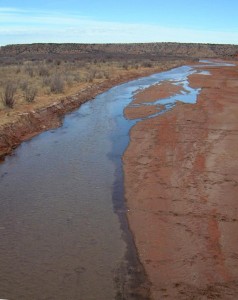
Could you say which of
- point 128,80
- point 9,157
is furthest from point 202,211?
point 128,80

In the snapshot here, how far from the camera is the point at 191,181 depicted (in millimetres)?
9500

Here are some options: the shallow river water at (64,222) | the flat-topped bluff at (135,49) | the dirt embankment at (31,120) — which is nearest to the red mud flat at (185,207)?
the shallow river water at (64,222)

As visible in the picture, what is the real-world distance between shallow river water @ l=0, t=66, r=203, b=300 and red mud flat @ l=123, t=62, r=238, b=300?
0.41 m

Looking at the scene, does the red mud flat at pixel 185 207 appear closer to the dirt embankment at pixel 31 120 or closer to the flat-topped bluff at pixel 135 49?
the dirt embankment at pixel 31 120

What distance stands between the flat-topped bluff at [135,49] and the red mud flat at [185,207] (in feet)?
314

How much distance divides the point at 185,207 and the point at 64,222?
2.40 metres

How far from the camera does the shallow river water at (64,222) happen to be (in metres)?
5.88

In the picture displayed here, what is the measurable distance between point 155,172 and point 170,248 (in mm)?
3708

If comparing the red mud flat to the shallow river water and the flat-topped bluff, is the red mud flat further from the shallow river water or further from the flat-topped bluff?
the flat-topped bluff

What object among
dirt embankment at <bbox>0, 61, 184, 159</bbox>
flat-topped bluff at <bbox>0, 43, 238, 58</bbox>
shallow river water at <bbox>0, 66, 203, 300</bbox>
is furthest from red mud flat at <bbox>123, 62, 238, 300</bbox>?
flat-topped bluff at <bbox>0, 43, 238, 58</bbox>

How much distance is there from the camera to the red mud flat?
5.84 meters

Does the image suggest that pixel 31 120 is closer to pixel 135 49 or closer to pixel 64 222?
pixel 64 222

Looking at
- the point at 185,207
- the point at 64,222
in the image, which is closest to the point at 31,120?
the point at 64,222

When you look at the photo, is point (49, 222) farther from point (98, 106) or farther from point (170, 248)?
point (98, 106)
